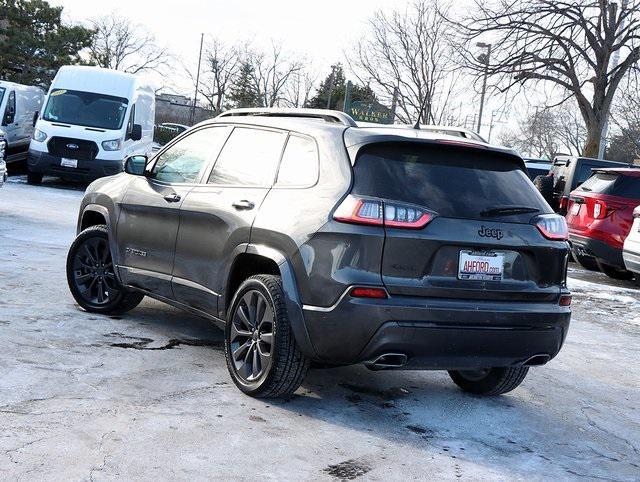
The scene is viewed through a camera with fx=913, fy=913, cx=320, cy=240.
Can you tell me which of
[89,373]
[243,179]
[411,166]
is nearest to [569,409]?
[411,166]

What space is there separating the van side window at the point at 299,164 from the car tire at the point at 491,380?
1736 mm

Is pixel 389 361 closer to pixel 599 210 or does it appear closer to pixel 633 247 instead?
pixel 633 247

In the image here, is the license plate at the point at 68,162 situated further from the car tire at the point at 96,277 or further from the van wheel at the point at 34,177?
the car tire at the point at 96,277

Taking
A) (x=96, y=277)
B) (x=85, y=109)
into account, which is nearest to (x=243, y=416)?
(x=96, y=277)

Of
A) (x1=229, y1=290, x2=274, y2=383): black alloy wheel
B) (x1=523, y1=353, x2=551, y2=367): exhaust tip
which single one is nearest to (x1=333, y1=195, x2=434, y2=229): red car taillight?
(x1=229, y1=290, x2=274, y2=383): black alloy wheel

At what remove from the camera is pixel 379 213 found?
15.3 ft

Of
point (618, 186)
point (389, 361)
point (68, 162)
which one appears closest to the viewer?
point (389, 361)

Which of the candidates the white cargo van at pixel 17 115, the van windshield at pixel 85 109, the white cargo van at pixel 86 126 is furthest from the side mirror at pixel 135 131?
the white cargo van at pixel 17 115

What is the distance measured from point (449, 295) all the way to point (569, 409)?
5.11ft

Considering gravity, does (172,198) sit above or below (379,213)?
below

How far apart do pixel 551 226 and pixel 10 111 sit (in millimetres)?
17411

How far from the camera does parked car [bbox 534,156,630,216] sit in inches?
667

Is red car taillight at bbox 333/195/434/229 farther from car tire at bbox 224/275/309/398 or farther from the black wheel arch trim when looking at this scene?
car tire at bbox 224/275/309/398

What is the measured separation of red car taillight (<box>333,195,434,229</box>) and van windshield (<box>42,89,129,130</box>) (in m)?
15.9
